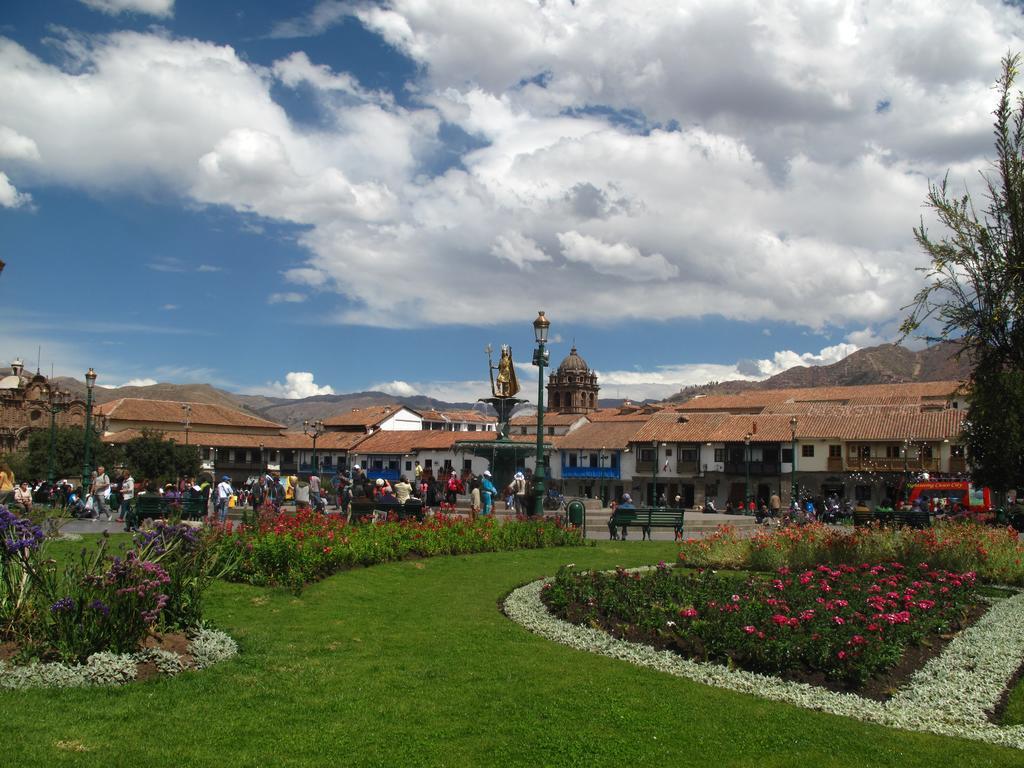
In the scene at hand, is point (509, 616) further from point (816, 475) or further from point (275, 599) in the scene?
point (816, 475)

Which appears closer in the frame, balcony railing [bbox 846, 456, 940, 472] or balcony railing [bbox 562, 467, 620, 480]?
balcony railing [bbox 846, 456, 940, 472]

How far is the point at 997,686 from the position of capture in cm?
707

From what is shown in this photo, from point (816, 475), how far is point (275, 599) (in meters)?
47.1

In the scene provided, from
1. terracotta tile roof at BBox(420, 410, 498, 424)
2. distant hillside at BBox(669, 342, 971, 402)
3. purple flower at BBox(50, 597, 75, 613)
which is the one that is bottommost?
purple flower at BBox(50, 597, 75, 613)

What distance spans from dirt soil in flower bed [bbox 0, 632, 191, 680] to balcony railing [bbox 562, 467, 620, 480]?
5346 centimetres

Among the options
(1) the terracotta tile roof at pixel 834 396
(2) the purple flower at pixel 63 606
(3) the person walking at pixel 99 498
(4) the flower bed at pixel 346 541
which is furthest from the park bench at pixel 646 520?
(1) the terracotta tile roof at pixel 834 396

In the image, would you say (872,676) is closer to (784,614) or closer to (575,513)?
(784,614)

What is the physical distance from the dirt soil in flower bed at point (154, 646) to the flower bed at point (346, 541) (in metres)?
3.36

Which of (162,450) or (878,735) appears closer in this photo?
(878,735)

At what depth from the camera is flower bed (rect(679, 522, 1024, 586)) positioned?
1351 centimetres

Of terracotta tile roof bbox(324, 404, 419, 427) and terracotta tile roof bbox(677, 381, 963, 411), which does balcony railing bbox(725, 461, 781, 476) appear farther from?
terracotta tile roof bbox(324, 404, 419, 427)

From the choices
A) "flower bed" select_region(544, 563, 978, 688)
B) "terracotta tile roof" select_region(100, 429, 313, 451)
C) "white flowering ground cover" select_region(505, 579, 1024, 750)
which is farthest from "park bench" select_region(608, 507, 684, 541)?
"terracotta tile roof" select_region(100, 429, 313, 451)

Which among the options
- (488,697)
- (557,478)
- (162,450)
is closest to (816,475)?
(557,478)

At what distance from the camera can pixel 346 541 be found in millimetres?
12633
